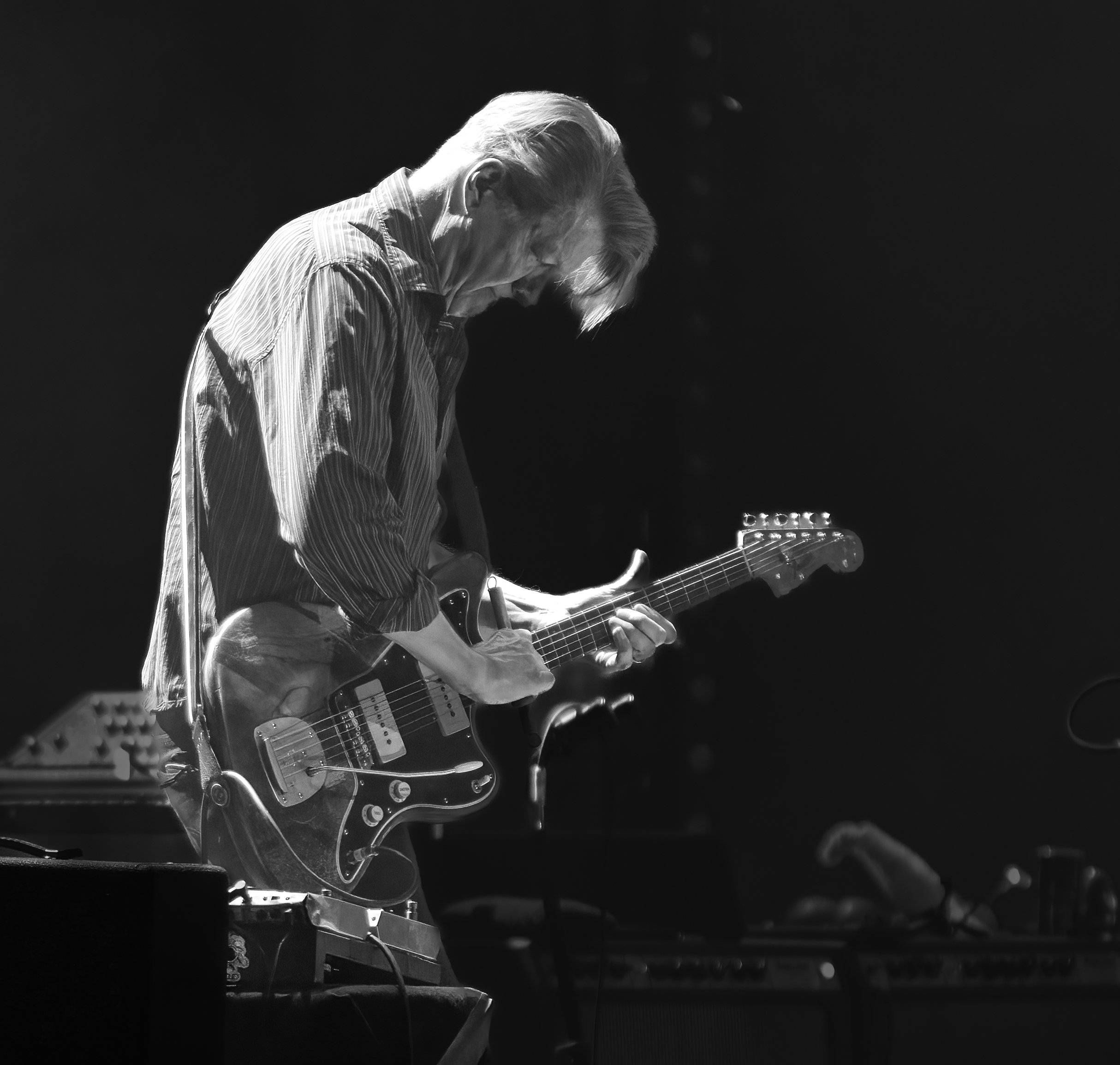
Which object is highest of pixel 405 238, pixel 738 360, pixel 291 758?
pixel 405 238

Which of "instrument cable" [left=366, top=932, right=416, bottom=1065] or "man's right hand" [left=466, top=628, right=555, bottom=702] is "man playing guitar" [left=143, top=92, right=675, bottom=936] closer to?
"man's right hand" [left=466, top=628, right=555, bottom=702]

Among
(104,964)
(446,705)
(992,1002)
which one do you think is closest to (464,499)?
(446,705)

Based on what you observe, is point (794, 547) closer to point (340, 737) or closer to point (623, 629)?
point (623, 629)

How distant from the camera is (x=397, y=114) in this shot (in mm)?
3471

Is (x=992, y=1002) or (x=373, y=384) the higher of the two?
(x=373, y=384)

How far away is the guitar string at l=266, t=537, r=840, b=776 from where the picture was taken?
6.34 ft

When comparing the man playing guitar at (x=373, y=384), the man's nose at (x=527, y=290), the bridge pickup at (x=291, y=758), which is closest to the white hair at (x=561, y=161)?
the man playing guitar at (x=373, y=384)

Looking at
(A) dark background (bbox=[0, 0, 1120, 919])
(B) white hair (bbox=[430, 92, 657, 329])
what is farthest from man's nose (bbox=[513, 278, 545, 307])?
(A) dark background (bbox=[0, 0, 1120, 919])

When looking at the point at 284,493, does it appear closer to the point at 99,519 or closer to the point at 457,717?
the point at 457,717

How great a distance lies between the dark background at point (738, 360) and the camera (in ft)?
11.2

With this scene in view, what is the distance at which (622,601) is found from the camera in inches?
90.7

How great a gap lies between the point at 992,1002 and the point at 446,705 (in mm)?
958

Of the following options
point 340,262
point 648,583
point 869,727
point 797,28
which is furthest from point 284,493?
point 797,28

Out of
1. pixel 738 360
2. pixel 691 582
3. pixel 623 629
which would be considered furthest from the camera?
pixel 738 360
